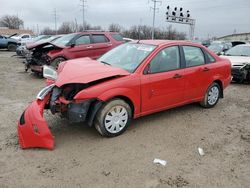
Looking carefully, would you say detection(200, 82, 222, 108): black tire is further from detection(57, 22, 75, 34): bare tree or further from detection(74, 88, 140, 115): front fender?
detection(57, 22, 75, 34): bare tree

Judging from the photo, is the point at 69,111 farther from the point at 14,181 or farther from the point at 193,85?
the point at 193,85

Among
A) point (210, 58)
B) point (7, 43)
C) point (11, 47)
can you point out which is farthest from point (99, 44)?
point (11, 47)

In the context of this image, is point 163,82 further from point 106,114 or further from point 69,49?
point 69,49

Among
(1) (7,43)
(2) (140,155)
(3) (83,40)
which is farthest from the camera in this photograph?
(1) (7,43)

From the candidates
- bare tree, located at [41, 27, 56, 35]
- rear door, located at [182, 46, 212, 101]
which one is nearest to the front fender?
rear door, located at [182, 46, 212, 101]

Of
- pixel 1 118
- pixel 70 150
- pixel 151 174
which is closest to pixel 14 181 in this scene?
pixel 70 150

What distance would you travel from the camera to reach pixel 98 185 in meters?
3.26

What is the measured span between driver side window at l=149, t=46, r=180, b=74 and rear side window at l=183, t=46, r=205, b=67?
282 mm

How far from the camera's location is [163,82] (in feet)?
16.5

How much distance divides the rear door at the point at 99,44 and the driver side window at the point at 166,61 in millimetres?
5527

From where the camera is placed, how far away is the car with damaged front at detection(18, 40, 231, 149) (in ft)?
13.7

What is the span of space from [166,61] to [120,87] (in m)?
1.30

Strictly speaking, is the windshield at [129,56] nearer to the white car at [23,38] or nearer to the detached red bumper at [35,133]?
the detached red bumper at [35,133]

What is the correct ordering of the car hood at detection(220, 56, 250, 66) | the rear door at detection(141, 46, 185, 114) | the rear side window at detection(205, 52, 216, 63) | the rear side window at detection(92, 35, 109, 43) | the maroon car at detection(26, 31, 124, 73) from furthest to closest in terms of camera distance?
the rear side window at detection(92, 35, 109, 43) → the maroon car at detection(26, 31, 124, 73) → the car hood at detection(220, 56, 250, 66) → the rear side window at detection(205, 52, 216, 63) → the rear door at detection(141, 46, 185, 114)
